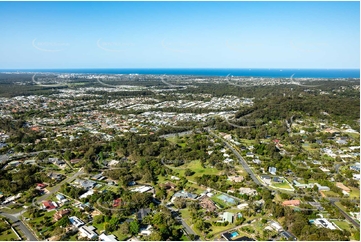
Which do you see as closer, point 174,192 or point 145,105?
point 174,192

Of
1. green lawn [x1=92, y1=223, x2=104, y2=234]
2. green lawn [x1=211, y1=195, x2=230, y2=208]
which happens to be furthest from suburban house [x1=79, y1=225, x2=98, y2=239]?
green lawn [x1=211, y1=195, x2=230, y2=208]

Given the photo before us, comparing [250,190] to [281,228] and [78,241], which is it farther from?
[78,241]

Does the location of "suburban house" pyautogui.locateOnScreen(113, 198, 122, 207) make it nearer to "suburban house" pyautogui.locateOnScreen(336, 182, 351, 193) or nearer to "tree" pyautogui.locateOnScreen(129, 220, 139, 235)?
"tree" pyautogui.locateOnScreen(129, 220, 139, 235)

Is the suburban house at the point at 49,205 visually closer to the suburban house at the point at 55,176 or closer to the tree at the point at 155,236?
the suburban house at the point at 55,176

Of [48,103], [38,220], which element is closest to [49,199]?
[38,220]

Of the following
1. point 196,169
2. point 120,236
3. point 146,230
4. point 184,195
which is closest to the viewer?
point 120,236

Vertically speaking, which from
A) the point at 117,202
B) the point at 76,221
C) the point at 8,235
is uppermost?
the point at 117,202

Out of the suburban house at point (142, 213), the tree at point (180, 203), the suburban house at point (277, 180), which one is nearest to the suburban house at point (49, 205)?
the suburban house at point (142, 213)

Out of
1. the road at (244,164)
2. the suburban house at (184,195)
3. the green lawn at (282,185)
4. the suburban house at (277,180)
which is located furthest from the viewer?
the road at (244,164)

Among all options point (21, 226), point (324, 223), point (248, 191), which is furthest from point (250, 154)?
point (21, 226)

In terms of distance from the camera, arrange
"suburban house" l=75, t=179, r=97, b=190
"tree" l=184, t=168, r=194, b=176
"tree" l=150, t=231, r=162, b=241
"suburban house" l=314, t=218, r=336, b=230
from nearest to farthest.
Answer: "tree" l=150, t=231, r=162, b=241 → "suburban house" l=314, t=218, r=336, b=230 → "suburban house" l=75, t=179, r=97, b=190 → "tree" l=184, t=168, r=194, b=176

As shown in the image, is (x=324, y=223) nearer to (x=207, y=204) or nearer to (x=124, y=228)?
(x=207, y=204)
